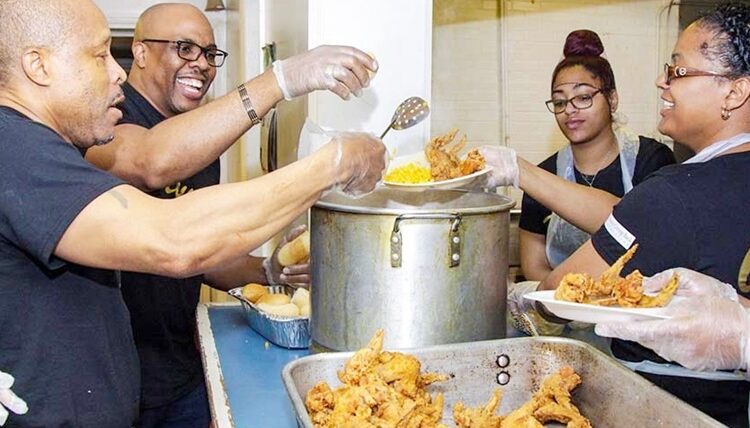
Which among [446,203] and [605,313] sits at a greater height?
[446,203]

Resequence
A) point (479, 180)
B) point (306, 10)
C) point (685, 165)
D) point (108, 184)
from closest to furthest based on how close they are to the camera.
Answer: point (108, 184) < point (685, 165) < point (479, 180) < point (306, 10)

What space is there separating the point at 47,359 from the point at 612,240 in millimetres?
1178

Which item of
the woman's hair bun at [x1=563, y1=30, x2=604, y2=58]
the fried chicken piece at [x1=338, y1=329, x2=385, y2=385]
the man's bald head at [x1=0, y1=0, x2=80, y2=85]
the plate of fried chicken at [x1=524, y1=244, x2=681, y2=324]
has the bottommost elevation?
the fried chicken piece at [x1=338, y1=329, x2=385, y2=385]

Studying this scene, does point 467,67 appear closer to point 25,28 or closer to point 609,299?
point 609,299

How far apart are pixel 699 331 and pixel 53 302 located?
1.16 metres

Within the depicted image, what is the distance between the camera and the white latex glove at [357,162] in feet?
4.41

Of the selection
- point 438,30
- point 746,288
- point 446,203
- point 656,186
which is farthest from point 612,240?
point 438,30

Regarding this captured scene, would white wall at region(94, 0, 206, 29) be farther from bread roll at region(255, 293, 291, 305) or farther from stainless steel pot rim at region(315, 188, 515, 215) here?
stainless steel pot rim at region(315, 188, 515, 215)

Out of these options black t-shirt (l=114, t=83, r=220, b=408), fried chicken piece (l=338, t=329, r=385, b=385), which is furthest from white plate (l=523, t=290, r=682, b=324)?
black t-shirt (l=114, t=83, r=220, b=408)

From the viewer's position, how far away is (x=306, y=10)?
7.03ft

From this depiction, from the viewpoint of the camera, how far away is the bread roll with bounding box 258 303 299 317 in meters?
1.81

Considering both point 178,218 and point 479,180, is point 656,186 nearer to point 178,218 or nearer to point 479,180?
point 479,180

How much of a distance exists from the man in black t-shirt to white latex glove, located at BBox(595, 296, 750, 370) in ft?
2.00

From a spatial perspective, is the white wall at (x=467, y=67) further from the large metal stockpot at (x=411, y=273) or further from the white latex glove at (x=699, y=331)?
the white latex glove at (x=699, y=331)
